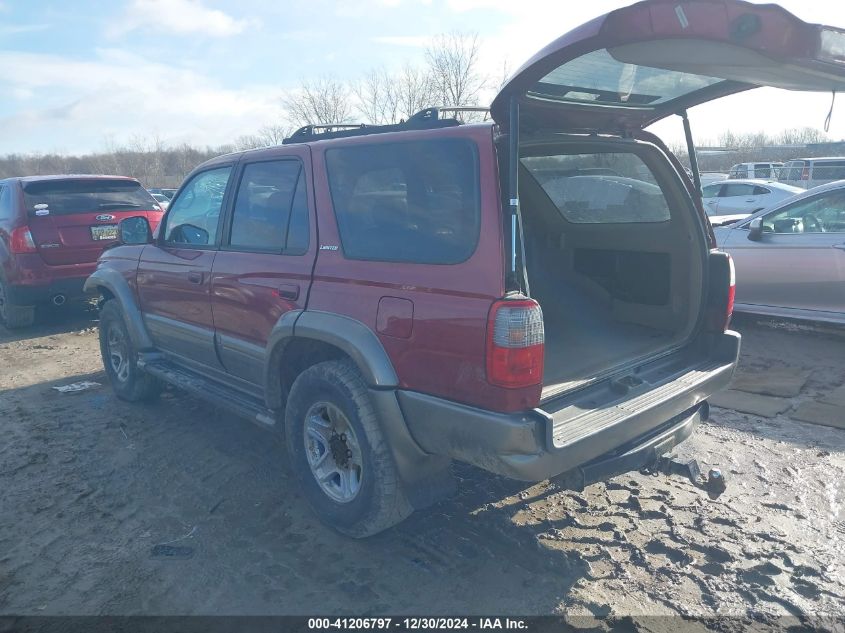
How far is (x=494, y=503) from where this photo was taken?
366 centimetres

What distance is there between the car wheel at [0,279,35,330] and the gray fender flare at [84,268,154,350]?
356cm

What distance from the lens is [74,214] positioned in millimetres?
8047

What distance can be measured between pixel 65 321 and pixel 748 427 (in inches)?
331

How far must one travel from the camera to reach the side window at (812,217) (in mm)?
6461

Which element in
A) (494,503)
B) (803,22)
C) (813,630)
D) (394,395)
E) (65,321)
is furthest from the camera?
(65,321)

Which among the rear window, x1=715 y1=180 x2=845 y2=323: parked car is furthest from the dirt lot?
the rear window

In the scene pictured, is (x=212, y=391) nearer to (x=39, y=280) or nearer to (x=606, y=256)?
(x=606, y=256)

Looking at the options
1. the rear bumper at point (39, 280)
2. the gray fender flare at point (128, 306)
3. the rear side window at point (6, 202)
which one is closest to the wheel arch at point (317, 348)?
the gray fender flare at point (128, 306)

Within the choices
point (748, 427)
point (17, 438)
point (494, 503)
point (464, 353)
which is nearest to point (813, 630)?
point (494, 503)

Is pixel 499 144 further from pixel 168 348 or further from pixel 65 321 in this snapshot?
pixel 65 321

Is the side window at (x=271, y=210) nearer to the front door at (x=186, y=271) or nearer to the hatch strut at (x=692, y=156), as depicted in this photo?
the front door at (x=186, y=271)

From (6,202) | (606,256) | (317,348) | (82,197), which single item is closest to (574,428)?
(317,348)

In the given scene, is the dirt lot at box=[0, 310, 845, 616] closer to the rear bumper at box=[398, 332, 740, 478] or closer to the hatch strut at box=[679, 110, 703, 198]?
the rear bumper at box=[398, 332, 740, 478]

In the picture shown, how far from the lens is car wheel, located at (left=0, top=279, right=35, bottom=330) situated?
26.6 feet
